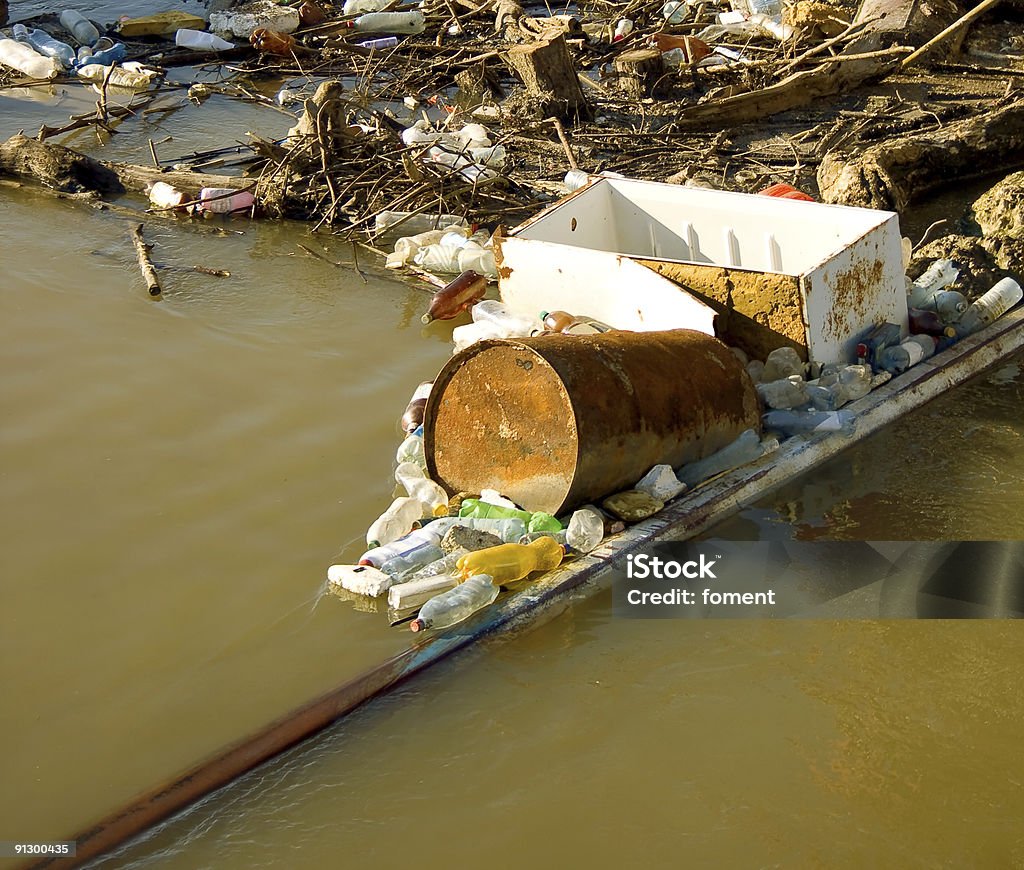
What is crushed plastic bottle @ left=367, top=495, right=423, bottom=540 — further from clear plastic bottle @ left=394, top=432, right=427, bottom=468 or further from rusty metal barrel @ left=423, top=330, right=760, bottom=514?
clear plastic bottle @ left=394, top=432, right=427, bottom=468

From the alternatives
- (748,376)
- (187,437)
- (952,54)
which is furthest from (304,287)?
(952,54)

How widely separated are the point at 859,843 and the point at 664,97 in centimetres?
718

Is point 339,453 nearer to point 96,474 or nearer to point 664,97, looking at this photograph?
point 96,474

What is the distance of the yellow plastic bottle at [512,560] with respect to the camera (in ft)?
12.2

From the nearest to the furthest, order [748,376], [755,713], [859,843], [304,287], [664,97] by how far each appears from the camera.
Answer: [859,843], [755,713], [748,376], [304,287], [664,97]

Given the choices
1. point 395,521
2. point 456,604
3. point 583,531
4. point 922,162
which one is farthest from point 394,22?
point 456,604

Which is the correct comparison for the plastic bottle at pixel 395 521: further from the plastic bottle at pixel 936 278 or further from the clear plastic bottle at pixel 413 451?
the plastic bottle at pixel 936 278

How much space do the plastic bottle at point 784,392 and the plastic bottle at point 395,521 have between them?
1.43 meters

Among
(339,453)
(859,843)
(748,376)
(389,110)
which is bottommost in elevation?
(859,843)

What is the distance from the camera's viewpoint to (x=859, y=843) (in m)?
2.86

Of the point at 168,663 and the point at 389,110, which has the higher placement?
the point at 389,110

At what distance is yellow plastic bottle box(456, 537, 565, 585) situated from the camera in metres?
3.72

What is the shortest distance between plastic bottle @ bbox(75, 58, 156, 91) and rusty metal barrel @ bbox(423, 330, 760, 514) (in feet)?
24.1

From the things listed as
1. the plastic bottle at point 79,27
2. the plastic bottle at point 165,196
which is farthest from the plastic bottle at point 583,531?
the plastic bottle at point 79,27
